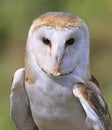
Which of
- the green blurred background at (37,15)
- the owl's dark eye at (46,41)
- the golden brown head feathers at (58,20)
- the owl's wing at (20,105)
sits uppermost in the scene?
the golden brown head feathers at (58,20)

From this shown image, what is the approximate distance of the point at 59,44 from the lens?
2914 millimetres

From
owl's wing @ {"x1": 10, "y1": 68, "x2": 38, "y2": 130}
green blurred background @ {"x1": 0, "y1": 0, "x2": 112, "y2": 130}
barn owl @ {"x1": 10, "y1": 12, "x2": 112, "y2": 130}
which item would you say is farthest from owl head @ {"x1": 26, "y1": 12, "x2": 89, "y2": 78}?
green blurred background @ {"x1": 0, "y1": 0, "x2": 112, "y2": 130}

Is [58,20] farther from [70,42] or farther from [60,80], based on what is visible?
[60,80]

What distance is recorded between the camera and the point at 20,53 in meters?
6.21

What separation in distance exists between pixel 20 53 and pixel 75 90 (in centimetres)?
319

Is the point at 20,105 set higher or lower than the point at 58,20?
lower

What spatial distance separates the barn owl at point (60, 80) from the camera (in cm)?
295

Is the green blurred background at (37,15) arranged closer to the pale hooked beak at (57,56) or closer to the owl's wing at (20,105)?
the owl's wing at (20,105)

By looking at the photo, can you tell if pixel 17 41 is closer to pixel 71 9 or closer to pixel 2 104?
pixel 71 9

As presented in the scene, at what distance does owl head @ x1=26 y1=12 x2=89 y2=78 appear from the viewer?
9.61 ft

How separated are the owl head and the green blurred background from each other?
8.77 feet

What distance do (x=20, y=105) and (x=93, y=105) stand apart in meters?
0.30

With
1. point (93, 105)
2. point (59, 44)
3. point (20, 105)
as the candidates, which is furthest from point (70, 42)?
point (20, 105)

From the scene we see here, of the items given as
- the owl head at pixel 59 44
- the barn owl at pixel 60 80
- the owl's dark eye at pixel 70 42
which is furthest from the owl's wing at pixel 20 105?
the owl's dark eye at pixel 70 42
